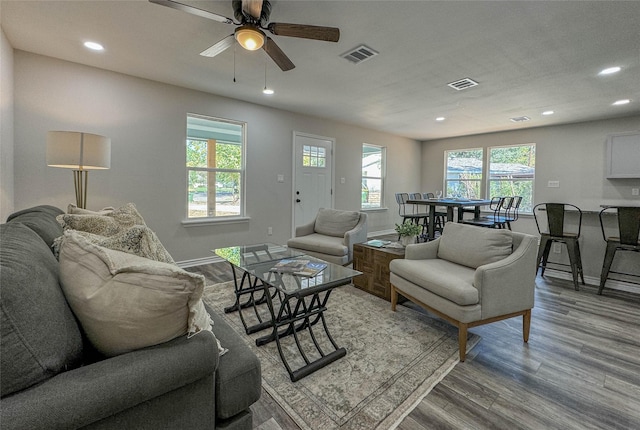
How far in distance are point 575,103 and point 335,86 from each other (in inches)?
141

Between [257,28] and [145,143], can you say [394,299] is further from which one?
[145,143]

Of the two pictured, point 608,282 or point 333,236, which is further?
point 333,236

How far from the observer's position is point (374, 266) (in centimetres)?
309

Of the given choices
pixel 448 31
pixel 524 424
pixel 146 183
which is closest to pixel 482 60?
pixel 448 31

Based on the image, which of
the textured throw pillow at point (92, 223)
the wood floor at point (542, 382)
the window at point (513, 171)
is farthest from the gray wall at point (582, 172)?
the textured throw pillow at point (92, 223)

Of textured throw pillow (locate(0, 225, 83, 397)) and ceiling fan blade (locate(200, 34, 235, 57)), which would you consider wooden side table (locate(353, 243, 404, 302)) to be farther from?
textured throw pillow (locate(0, 225, 83, 397))

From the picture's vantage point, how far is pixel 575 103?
13.7 ft

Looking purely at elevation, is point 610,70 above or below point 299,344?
above

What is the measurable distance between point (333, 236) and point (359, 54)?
7.24 ft

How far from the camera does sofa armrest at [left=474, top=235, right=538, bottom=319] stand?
1.98 meters

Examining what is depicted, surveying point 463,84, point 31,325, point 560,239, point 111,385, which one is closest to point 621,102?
point 560,239

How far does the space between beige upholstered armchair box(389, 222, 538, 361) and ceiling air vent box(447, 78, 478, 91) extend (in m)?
2.01

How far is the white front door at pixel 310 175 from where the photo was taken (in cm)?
529

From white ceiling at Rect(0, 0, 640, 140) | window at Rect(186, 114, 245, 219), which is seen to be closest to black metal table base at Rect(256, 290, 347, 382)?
white ceiling at Rect(0, 0, 640, 140)
